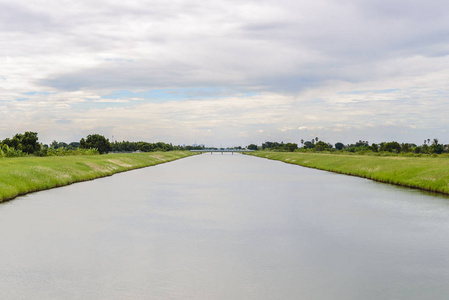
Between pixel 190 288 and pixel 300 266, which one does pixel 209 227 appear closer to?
pixel 300 266

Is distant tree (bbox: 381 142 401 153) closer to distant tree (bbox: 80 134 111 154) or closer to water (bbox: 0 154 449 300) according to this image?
distant tree (bbox: 80 134 111 154)

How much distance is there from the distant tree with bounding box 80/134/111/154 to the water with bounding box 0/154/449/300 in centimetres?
14684

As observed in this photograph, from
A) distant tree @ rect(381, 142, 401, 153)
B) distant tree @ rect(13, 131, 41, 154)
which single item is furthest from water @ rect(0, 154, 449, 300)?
distant tree @ rect(381, 142, 401, 153)

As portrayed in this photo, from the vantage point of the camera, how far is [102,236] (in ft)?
67.1

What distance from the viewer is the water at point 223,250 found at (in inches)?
499

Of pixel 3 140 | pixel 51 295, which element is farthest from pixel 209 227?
pixel 3 140

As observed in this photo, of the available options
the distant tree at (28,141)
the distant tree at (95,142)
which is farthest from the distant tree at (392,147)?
the distant tree at (28,141)

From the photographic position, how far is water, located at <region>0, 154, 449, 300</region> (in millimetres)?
12672

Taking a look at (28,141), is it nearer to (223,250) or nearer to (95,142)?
(95,142)

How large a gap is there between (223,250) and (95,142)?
166946mm

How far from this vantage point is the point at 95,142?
17488cm

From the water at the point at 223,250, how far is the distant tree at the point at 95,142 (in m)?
147

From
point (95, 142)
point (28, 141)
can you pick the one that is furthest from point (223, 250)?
point (95, 142)

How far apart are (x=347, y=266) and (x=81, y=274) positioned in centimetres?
966
